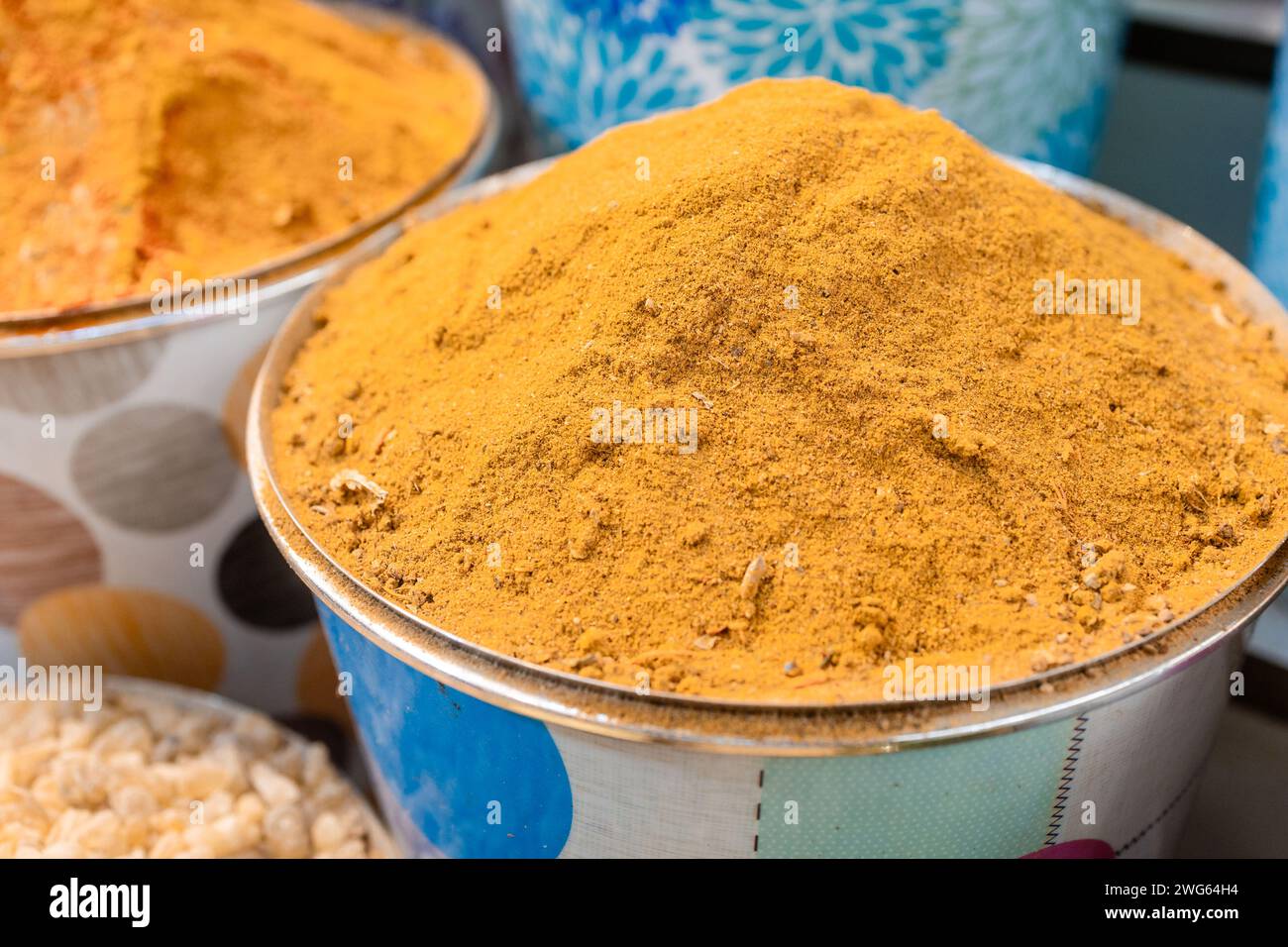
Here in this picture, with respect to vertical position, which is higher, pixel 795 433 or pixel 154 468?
pixel 795 433

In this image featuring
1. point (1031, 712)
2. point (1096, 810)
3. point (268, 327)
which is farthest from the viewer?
point (268, 327)

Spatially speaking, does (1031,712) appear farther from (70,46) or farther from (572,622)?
(70,46)

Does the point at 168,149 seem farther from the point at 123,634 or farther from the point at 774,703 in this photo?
the point at 774,703

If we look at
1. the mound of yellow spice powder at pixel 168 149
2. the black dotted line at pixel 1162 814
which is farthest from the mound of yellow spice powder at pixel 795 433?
the mound of yellow spice powder at pixel 168 149

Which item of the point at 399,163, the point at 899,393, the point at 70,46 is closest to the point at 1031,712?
the point at 899,393

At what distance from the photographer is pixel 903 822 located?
0.69 m

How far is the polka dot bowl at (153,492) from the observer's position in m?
1.07

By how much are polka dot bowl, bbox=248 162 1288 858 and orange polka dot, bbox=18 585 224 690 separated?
0.48 meters

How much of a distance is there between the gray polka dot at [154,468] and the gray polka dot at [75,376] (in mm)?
28

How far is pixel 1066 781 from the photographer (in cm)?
71

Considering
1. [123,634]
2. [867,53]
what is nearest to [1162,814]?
[867,53]

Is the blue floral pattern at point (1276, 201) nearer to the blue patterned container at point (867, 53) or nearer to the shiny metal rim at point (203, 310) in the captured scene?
the blue patterned container at point (867, 53)

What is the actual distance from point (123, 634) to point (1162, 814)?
3.21 ft

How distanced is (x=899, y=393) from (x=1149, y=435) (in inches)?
7.0
